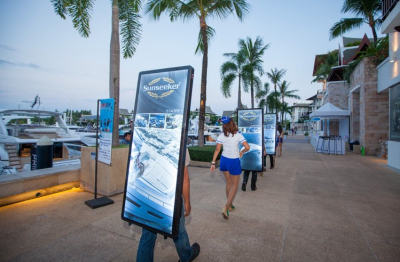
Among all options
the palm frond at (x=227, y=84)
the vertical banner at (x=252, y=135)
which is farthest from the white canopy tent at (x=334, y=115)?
the vertical banner at (x=252, y=135)

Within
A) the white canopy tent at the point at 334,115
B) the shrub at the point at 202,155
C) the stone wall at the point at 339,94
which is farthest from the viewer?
the stone wall at the point at 339,94

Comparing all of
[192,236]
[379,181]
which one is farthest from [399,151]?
[192,236]

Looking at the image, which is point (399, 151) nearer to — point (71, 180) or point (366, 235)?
point (366, 235)

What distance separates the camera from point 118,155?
16.5ft

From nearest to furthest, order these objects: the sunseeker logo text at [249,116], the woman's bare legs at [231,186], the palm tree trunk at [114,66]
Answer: the woman's bare legs at [231,186], the palm tree trunk at [114,66], the sunseeker logo text at [249,116]

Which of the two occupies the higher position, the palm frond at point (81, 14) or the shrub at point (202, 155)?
the palm frond at point (81, 14)

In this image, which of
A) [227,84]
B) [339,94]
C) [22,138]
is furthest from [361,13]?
[22,138]

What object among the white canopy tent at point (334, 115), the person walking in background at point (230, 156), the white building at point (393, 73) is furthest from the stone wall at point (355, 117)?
the person walking in background at point (230, 156)

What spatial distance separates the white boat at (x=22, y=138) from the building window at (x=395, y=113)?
1352cm

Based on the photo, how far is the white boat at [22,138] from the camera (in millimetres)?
6641

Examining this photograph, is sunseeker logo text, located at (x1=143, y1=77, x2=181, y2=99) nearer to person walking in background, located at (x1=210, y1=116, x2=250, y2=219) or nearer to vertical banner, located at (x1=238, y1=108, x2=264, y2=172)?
person walking in background, located at (x1=210, y1=116, x2=250, y2=219)

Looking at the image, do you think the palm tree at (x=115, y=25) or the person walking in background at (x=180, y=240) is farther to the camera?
the palm tree at (x=115, y=25)

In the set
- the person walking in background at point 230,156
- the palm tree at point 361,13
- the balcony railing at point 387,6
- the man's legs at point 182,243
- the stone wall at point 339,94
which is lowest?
the man's legs at point 182,243

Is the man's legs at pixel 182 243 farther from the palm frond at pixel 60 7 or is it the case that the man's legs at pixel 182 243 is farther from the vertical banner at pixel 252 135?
the palm frond at pixel 60 7
